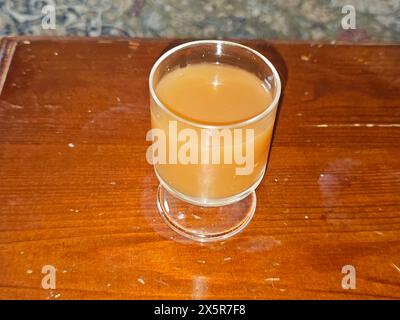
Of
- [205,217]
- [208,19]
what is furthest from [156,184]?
[208,19]

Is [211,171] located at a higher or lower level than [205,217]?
higher

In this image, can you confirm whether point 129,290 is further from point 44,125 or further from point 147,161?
point 44,125

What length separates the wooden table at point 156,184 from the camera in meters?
0.64

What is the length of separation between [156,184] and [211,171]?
0.49 ft

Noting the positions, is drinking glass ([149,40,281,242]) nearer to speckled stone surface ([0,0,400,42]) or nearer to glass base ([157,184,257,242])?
glass base ([157,184,257,242])

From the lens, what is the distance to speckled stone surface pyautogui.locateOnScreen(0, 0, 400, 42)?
39.5 inches

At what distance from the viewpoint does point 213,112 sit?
638 mm

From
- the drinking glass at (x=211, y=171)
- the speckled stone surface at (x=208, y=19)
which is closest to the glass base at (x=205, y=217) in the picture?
the drinking glass at (x=211, y=171)

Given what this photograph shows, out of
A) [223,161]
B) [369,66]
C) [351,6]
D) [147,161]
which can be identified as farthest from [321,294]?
[351,6]

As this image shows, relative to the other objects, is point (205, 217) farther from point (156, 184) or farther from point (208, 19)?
point (208, 19)

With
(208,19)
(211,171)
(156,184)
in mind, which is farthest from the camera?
(208,19)

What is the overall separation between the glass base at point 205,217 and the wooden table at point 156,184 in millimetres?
14

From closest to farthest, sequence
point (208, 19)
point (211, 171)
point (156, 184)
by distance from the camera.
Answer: point (211, 171) → point (156, 184) → point (208, 19)

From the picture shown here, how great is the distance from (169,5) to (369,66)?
39cm
